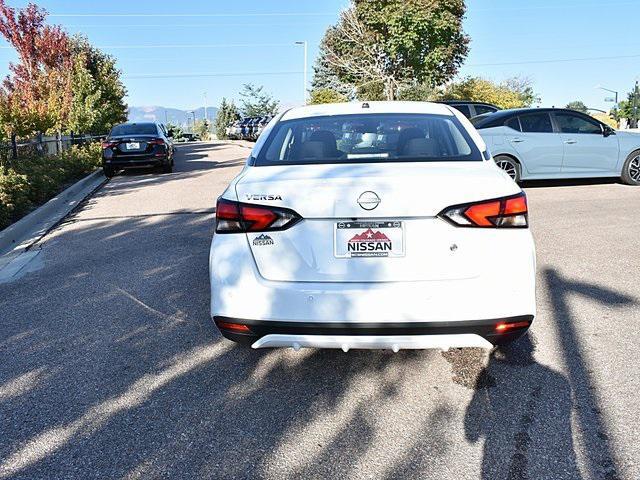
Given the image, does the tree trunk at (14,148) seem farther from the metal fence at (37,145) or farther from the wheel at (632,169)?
the wheel at (632,169)

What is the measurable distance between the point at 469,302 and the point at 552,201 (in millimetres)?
7397

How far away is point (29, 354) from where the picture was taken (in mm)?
A: 3900

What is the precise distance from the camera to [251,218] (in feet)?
9.88

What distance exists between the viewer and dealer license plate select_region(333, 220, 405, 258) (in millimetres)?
2875

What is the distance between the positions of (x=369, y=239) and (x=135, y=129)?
14.8 m

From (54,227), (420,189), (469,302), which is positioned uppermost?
(420,189)

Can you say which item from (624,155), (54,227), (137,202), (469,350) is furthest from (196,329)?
(624,155)

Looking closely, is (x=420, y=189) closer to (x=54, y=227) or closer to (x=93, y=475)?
(x=93, y=475)

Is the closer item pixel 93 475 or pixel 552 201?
pixel 93 475

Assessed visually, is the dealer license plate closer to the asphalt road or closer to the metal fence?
the asphalt road

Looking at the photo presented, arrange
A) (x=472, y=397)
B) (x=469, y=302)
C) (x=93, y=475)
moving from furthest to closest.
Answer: (x=472, y=397)
(x=469, y=302)
(x=93, y=475)

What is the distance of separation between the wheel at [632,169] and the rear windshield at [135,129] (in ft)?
38.4

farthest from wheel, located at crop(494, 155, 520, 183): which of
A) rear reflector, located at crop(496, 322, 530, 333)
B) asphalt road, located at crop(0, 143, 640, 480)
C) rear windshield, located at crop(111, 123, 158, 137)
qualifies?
rear windshield, located at crop(111, 123, 158, 137)

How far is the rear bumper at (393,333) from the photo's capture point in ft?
9.44
